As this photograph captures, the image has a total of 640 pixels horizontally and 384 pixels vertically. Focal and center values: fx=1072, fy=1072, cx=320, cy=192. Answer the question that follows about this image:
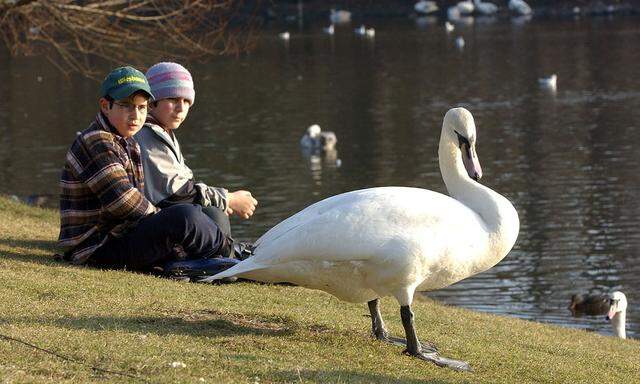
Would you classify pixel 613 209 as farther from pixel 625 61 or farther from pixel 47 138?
pixel 625 61

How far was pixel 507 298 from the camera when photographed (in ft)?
46.8

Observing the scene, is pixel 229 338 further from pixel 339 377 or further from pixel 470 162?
pixel 470 162

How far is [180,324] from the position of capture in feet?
20.6

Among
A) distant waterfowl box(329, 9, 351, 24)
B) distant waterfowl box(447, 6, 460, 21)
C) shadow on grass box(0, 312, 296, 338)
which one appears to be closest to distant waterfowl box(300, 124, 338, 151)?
shadow on grass box(0, 312, 296, 338)

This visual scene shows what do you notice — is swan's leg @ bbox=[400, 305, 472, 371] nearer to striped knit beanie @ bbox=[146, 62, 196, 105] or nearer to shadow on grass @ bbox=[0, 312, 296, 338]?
shadow on grass @ bbox=[0, 312, 296, 338]

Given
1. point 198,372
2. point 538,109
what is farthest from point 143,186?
point 538,109

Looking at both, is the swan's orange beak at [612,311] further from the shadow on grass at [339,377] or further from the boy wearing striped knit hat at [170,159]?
the shadow on grass at [339,377]

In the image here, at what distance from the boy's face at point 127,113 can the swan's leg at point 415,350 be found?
2.75 meters

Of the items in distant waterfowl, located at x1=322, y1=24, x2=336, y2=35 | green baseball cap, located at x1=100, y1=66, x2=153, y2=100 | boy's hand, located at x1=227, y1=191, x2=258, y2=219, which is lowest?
distant waterfowl, located at x1=322, y1=24, x2=336, y2=35

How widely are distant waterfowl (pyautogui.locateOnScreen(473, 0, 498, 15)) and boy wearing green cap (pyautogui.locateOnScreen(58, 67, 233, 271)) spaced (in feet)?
227

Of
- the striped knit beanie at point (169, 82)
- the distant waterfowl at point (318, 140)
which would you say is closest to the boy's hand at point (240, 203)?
the striped knit beanie at point (169, 82)

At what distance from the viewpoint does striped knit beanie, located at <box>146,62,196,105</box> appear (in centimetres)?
844

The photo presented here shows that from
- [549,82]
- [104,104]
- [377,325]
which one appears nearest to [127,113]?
[104,104]

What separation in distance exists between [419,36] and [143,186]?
53139 mm
